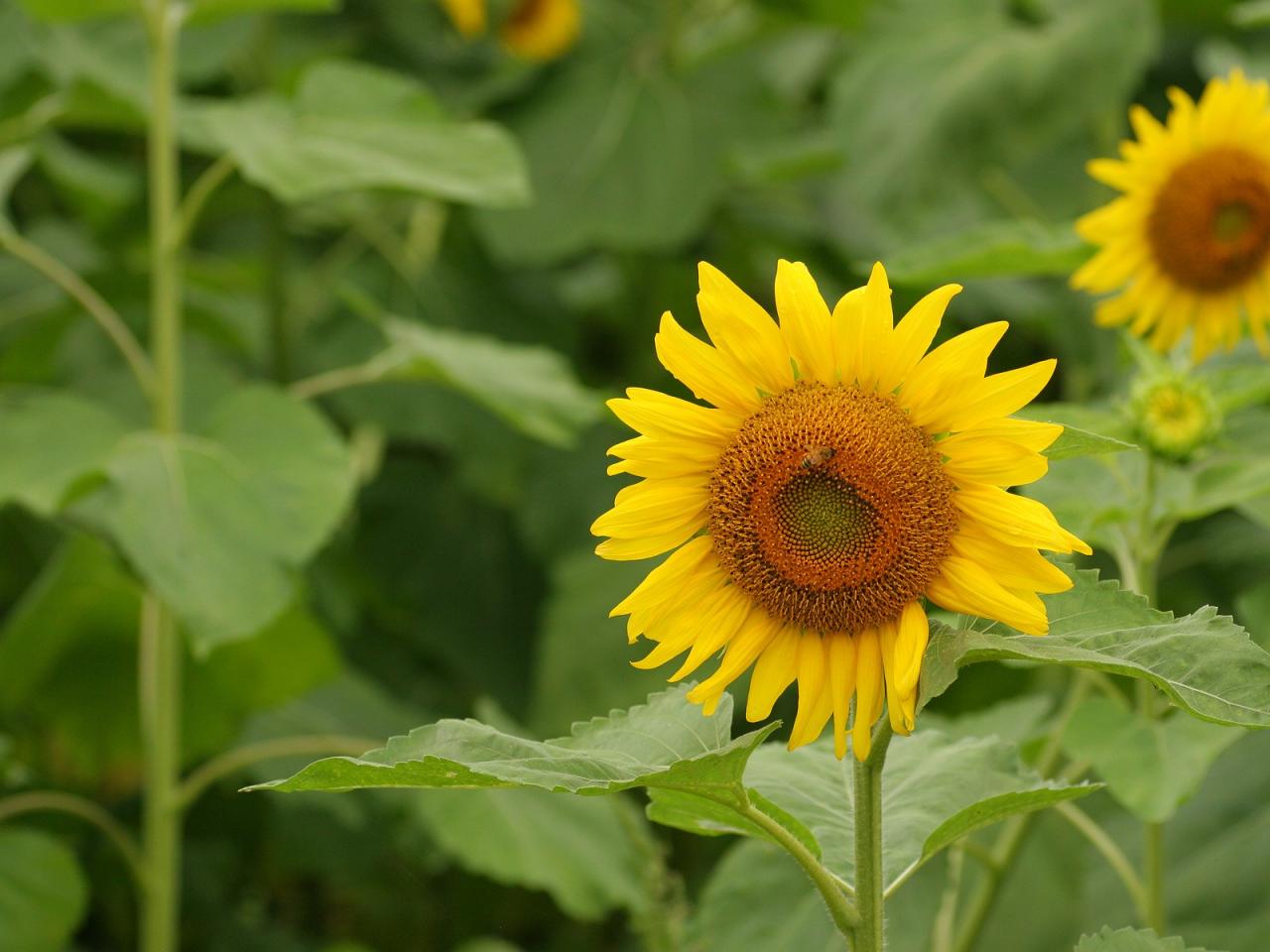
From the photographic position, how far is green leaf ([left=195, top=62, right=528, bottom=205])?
4.60 feet

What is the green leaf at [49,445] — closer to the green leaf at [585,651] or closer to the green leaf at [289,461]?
the green leaf at [289,461]

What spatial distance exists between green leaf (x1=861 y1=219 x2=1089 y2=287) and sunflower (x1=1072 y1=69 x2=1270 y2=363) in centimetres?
4

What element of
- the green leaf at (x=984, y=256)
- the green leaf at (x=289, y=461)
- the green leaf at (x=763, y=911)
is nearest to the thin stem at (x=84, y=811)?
the green leaf at (x=289, y=461)

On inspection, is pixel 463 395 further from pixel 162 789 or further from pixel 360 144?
pixel 162 789

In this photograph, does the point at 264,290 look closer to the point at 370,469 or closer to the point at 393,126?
the point at 370,469

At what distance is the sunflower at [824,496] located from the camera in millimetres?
701

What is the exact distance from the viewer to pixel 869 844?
2.34 feet

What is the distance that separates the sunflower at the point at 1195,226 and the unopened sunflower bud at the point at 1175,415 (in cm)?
20

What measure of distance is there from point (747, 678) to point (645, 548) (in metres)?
1.02

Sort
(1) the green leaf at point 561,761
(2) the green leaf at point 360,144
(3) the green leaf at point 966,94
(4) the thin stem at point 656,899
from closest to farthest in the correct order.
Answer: (1) the green leaf at point 561,761
(4) the thin stem at point 656,899
(2) the green leaf at point 360,144
(3) the green leaf at point 966,94

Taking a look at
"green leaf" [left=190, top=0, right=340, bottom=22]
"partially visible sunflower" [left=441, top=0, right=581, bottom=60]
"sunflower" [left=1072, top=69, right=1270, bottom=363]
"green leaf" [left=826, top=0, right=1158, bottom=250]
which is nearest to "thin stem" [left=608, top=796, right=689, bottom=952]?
"sunflower" [left=1072, top=69, right=1270, bottom=363]

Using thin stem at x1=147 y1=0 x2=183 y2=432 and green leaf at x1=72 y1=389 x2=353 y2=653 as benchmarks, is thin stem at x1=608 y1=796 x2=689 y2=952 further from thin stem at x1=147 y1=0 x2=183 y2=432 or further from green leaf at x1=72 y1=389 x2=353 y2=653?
thin stem at x1=147 y1=0 x2=183 y2=432

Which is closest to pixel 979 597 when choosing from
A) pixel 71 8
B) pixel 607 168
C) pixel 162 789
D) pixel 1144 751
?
pixel 1144 751

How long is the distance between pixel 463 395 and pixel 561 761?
150cm
